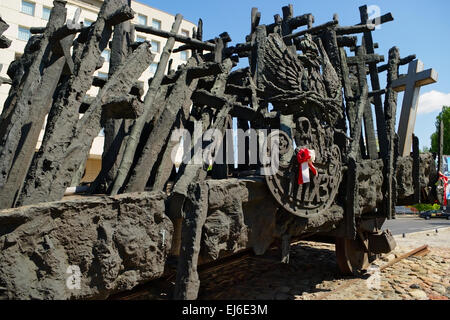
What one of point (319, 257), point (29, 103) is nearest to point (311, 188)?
point (29, 103)

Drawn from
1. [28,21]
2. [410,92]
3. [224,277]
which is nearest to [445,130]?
[410,92]

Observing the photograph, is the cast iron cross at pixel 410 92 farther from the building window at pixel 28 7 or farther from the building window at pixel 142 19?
the building window at pixel 142 19

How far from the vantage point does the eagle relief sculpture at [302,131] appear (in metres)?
3.47

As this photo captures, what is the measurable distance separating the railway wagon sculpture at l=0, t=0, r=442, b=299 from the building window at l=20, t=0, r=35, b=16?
17904 millimetres

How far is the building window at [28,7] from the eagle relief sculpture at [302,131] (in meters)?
20.0

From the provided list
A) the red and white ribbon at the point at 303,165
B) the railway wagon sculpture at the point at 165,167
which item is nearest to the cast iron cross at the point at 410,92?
the railway wagon sculpture at the point at 165,167

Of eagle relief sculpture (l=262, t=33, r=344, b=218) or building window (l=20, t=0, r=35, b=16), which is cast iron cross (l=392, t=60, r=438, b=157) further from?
building window (l=20, t=0, r=35, b=16)

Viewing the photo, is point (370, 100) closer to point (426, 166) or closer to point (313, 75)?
point (426, 166)

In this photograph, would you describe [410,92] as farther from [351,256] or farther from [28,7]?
[28,7]

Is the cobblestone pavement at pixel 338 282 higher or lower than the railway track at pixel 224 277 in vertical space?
lower

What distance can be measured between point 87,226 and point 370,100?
20.3 feet

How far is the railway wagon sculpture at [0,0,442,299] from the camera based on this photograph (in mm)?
1934

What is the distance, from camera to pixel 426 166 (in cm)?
691

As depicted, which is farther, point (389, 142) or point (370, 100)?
point (370, 100)
